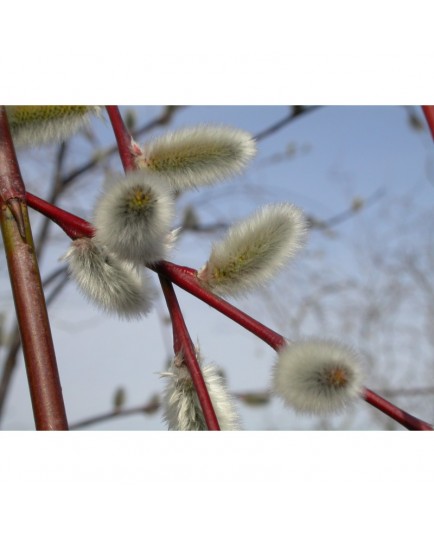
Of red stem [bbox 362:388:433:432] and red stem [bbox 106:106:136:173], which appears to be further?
red stem [bbox 106:106:136:173]

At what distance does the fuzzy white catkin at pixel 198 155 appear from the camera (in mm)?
555

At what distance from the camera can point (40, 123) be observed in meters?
0.60

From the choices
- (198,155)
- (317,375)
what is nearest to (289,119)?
(198,155)

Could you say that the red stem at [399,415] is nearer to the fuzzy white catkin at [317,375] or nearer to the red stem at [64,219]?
the fuzzy white catkin at [317,375]

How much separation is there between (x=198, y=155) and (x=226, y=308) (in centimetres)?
18

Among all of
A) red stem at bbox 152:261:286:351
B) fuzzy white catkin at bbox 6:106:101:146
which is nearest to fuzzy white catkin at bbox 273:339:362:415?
red stem at bbox 152:261:286:351

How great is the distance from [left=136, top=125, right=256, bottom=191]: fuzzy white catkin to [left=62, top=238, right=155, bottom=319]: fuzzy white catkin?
3.1 inches

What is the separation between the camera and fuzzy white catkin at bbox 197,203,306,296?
477 mm

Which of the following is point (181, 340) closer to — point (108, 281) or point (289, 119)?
point (108, 281)

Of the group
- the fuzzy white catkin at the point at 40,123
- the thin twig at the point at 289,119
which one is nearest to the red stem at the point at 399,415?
the fuzzy white catkin at the point at 40,123

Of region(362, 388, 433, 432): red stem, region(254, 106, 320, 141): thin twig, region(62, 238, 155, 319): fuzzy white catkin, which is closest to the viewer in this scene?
region(362, 388, 433, 432): red stem

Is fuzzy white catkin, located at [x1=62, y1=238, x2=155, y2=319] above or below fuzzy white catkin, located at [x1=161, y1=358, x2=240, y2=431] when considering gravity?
above

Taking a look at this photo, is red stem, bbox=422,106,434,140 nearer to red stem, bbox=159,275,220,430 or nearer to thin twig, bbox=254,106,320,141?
red stem, bbox=159,275,220,430
